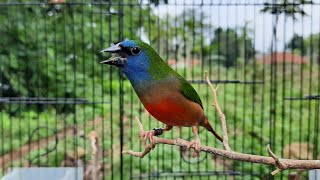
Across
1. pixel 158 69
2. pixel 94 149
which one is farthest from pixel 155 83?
pixel 94 149

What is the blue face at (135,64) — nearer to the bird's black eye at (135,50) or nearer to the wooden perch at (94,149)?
the bird's black eye at (135,50)

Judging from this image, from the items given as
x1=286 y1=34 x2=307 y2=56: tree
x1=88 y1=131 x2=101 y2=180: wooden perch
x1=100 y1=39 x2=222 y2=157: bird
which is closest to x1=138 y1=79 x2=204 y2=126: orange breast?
x1=100 y1=39 x2=222 y2=157: bird

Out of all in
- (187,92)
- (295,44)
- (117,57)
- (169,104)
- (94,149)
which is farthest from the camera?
(295,44)

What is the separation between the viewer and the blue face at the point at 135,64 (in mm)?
1168

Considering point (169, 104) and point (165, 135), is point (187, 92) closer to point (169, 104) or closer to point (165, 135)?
point (169, 104)

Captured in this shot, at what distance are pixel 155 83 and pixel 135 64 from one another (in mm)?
76

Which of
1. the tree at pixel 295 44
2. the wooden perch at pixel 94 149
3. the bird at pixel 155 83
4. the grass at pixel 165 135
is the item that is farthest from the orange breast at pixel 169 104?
the tree at pixel 295 44

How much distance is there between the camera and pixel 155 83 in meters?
1.22

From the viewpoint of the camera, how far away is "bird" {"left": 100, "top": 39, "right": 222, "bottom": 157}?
3.83 ft

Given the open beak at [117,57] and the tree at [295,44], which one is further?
the tree at [295,44]

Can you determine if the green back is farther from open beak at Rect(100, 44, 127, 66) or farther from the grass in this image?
the grass

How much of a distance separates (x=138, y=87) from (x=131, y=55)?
0.25 feet

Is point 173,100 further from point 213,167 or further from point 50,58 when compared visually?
point 50,58

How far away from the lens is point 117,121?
556 cm
